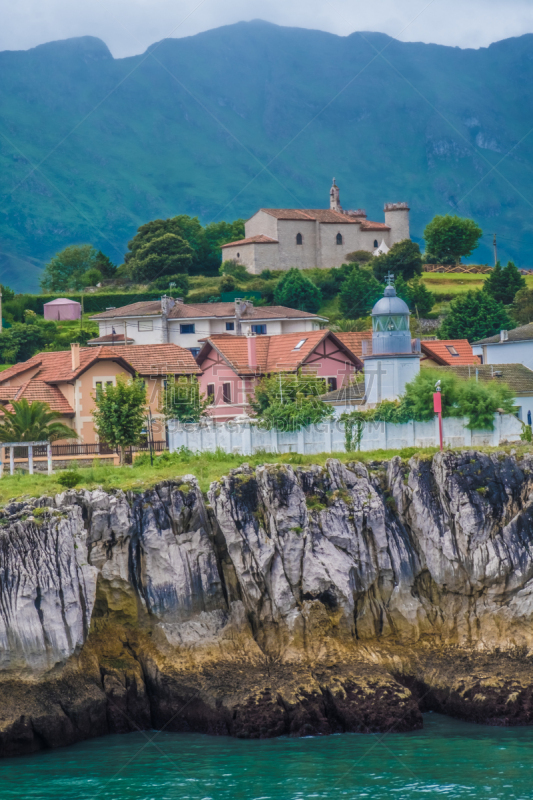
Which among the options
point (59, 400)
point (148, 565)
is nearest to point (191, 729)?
point (148, 565)

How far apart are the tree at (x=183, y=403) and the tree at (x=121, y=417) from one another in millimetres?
2678

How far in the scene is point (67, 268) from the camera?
108m

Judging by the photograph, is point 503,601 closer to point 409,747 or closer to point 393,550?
point 393,550

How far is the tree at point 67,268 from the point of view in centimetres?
10500

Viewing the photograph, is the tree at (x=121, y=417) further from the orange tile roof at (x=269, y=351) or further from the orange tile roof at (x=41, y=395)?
the orange tile roof at (x=269, y=351)

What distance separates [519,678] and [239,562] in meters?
8.50

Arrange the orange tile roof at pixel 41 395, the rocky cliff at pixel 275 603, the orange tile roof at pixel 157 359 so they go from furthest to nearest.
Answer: the orange tile roof at pixel 157 359, the orange tile roof at pixel 41 395, the rocky cliff at pixel 275 603

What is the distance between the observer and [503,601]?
1190 inches

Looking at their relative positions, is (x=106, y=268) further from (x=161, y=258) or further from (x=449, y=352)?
(x=449, y=352)

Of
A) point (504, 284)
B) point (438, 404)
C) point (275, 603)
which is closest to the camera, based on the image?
point (275, 603)

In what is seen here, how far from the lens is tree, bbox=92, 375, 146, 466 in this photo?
41281 millimetres

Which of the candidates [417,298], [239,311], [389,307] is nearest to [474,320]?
[417,298]

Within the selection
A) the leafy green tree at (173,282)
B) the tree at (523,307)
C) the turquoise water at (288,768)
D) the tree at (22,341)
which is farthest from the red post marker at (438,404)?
the leafy green tree at (173,282)

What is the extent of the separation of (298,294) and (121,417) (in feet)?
156
